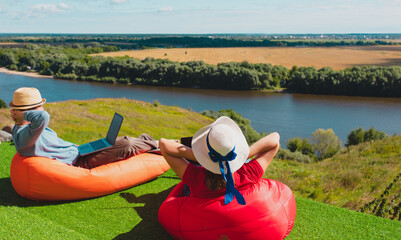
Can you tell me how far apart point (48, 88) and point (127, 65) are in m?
18.3

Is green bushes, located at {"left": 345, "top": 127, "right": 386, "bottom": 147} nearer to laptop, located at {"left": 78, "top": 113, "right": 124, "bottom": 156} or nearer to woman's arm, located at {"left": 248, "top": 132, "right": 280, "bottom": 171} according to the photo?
laptop, located at {"left": 78, "top": 113, "right": 124, "bottom": 156}

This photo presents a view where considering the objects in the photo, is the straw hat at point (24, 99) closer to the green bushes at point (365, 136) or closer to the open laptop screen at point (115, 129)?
the open laptop screen at point (115, 129)

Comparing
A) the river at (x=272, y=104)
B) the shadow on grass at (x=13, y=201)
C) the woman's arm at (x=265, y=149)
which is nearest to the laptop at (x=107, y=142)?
the shadow on grass at (x=13, y=201)

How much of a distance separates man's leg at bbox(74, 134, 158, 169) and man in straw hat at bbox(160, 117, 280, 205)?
79.7 inches

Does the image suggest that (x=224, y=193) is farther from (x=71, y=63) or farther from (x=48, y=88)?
(x=71, y=63)

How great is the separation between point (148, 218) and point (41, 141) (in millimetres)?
2033

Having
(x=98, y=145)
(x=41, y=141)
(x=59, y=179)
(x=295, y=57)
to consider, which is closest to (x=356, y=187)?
(x=98, y=145)

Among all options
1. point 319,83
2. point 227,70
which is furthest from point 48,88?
point 319,83

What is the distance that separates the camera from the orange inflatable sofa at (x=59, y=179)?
16.3ft

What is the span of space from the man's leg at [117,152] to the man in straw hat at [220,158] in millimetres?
2025

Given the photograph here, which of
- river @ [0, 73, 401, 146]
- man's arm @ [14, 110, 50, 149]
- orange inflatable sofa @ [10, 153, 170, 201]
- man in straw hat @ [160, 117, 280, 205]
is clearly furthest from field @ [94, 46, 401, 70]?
man's arm @ [14, 110, 50, 149]

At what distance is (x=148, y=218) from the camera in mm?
4801

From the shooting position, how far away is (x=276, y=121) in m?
45.4

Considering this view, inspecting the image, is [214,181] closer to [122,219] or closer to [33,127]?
[122,219]
